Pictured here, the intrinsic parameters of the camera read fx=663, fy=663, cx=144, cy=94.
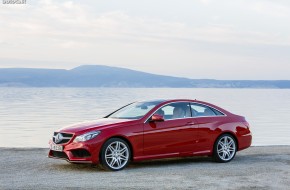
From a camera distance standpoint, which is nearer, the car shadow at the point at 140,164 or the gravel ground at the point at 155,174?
the gravel ground at the point at 155,174

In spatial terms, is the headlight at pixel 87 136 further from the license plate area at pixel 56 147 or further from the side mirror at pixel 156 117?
the side mirror at pixel 156 117

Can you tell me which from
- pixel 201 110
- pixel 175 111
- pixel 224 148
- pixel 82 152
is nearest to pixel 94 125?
pixel 82 152

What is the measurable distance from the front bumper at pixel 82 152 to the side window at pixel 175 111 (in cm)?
174

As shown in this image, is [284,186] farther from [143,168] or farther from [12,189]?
[12,189]

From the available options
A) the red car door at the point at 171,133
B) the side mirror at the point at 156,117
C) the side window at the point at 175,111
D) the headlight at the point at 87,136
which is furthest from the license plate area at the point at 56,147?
the side window at the point at 175,111

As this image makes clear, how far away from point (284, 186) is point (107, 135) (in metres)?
3.75

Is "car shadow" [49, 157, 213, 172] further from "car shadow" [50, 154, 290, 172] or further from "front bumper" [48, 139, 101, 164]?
"front bumper" [48, 139, 101, 164]

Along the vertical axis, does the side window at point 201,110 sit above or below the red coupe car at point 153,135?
above

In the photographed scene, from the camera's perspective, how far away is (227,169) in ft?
45.6

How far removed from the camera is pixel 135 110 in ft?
48.0

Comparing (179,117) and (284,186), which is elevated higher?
(179,117)

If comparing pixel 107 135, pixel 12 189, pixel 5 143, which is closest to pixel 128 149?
pixel 107 135

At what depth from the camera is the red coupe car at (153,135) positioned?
1346cm

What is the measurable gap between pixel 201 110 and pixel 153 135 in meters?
1.67
